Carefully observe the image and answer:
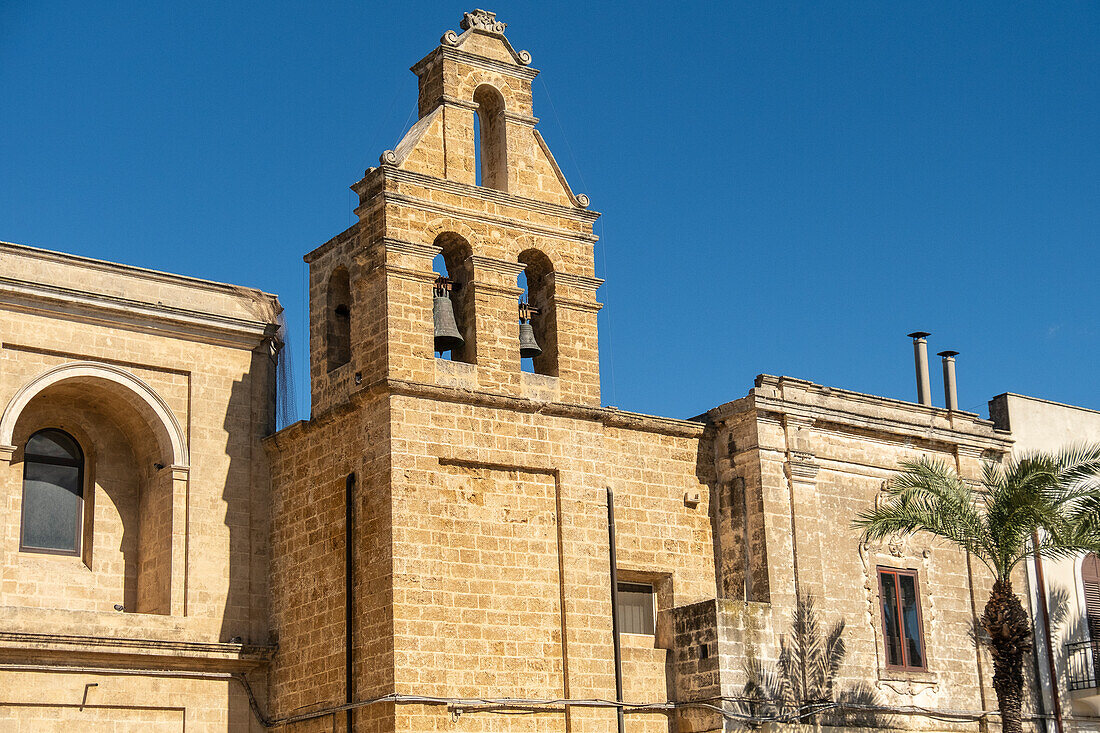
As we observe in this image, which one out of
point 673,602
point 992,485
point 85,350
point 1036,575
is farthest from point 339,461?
point 1036,575

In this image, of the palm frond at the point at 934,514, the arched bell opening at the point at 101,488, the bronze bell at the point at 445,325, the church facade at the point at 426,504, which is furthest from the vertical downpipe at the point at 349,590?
the palm frond at the point at 934,514

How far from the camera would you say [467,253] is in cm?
2039

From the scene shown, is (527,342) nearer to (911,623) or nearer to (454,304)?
(454,304)

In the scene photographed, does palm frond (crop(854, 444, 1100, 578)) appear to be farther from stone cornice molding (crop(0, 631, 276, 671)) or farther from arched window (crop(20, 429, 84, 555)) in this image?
arched window (crop(20, 429, 84, 555))

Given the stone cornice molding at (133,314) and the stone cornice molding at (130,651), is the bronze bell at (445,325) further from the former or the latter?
the stone cornice molding at (130,651)

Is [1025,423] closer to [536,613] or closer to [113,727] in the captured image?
[536,613]

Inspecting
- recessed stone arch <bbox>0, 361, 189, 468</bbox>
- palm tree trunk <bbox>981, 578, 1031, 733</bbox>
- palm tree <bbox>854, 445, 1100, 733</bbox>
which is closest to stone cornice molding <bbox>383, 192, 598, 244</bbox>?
recessed stone arch <bbox>0, 361, 189, 468</bbox>

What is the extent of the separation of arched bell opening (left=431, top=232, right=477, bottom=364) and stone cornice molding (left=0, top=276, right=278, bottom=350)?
2737 mm

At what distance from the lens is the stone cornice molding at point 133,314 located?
1983cm

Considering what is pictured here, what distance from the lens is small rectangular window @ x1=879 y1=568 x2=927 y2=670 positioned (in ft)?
72.9

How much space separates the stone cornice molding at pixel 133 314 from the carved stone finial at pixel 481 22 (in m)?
4.84

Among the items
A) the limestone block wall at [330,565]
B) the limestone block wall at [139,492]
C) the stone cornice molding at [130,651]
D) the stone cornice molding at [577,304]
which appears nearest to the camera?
the limestone block wall at [330,565]

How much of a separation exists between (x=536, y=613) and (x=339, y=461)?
10.2 ft

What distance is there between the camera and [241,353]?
21.5 meters
